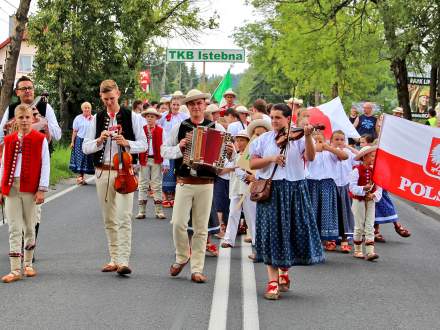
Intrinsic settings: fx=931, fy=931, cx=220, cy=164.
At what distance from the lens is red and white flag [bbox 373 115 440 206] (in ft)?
34.1

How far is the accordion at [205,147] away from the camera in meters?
8.80

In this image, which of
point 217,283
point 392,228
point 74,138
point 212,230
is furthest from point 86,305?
point 74,138

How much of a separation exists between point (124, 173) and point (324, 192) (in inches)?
125

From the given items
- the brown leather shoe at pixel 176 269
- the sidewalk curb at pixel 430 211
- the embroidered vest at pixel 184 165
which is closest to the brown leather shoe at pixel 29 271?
the brown leather shoe at pixel 176 269

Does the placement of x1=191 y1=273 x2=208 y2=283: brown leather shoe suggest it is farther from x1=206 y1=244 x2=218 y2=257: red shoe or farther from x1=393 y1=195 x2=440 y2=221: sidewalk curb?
x1=393 y1=195 x2=440 y2=221: sidewalk curb

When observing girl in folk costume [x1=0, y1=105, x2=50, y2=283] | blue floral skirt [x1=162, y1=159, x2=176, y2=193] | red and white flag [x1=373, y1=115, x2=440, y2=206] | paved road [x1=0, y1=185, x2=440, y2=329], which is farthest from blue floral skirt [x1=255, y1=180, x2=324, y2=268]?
blue floral skirt [x1=162, y1=159, x2=176, y2=193]

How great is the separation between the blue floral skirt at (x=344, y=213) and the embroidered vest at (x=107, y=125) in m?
3.39

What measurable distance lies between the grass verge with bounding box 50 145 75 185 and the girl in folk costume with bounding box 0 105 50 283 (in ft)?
37.1

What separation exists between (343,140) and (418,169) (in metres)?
1.10

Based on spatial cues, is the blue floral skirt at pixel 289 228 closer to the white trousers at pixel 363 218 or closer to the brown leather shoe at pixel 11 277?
the brown leather shoe at pixel 11 277

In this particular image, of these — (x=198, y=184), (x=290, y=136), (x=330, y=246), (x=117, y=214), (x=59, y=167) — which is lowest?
(x=59, y=167)

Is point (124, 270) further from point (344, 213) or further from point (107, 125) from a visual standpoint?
point (344, 213)

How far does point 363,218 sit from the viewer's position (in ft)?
36.3

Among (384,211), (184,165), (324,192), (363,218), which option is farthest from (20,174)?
(384,211)
